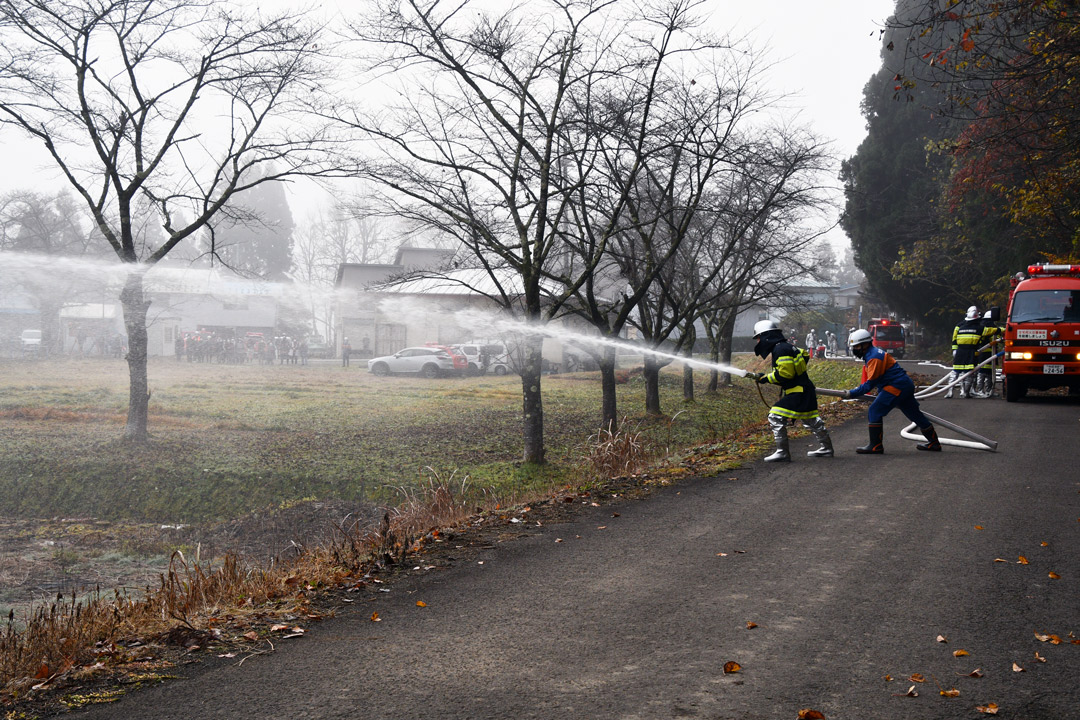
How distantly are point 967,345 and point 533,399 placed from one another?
1085 cm

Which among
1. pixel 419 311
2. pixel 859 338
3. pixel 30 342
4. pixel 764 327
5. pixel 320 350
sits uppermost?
pixel 419 311

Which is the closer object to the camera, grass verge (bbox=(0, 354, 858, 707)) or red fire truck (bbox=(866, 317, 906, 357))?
grass verge (bbox=(0, 354, 858, 707))

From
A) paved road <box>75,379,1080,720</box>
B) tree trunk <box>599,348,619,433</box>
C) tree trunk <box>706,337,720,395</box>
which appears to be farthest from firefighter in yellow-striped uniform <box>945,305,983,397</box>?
paved road <box>75,379,1080,720</box>

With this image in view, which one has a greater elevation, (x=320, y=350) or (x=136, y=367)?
(x=320, y=350)

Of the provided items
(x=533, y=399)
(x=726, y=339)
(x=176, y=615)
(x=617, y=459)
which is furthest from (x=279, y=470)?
(x=726, y=339)

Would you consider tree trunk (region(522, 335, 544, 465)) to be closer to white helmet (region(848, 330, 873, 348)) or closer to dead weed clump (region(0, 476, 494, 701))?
white helmet (region(848, 330, 873, 348))

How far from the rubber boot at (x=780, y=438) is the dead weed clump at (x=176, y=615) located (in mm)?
5165

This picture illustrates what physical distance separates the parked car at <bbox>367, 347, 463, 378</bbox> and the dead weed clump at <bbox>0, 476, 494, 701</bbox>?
25.8 metres

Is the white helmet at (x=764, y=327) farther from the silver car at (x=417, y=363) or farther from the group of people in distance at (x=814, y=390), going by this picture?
the silver car at (x=417, y=363)

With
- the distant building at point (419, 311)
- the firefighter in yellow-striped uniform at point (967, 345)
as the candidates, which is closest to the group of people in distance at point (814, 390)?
the distant building at point (419, 311)

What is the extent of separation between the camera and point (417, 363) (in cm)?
3322

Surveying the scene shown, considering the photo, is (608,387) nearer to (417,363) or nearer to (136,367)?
(136,367)

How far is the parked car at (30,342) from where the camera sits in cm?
3791

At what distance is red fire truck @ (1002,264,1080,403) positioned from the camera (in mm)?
16547
